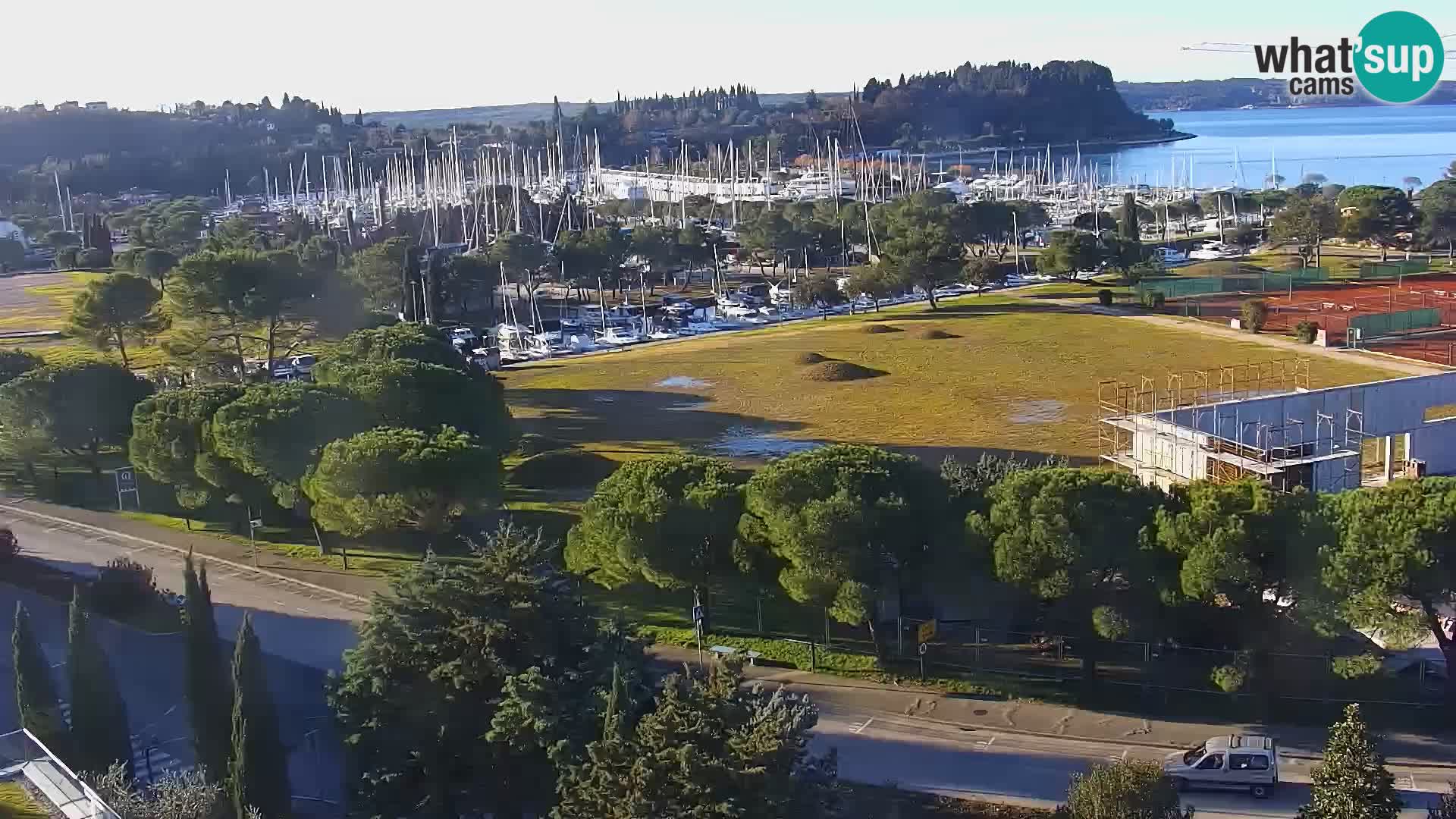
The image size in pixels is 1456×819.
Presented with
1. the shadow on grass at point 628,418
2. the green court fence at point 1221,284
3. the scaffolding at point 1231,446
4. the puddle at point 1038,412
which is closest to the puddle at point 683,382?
the shadow on grass at point 628,418

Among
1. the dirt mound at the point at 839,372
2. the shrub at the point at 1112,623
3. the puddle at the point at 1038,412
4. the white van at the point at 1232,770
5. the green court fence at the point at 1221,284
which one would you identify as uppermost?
the green court fence at the point at 1221,284

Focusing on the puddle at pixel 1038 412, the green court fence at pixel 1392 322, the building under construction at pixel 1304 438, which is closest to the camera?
the building under construction at pixel 1304 438

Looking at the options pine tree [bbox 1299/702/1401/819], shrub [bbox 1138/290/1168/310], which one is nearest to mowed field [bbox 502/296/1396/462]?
shrub [bbox 1138/290/1168/310]

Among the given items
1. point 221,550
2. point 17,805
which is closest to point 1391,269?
point 221,550

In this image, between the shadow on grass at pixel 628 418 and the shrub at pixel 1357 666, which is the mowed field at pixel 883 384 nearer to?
the shadow on grass at pixel 628 418

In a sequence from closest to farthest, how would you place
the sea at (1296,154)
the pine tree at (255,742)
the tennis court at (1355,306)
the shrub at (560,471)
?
the pine tree at (255,742) → the shrub at (560,471) → the tennis court at (1355,306) → the sea at (1296,154)

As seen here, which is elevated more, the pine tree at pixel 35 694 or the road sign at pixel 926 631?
the pine tree at pixel 35 694

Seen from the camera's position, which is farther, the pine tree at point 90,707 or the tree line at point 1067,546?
the tree line at point 1067,546

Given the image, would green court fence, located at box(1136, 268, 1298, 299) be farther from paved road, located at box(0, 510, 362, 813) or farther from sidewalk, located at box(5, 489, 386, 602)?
paved road, located at box(0, 510, 362, 813)
